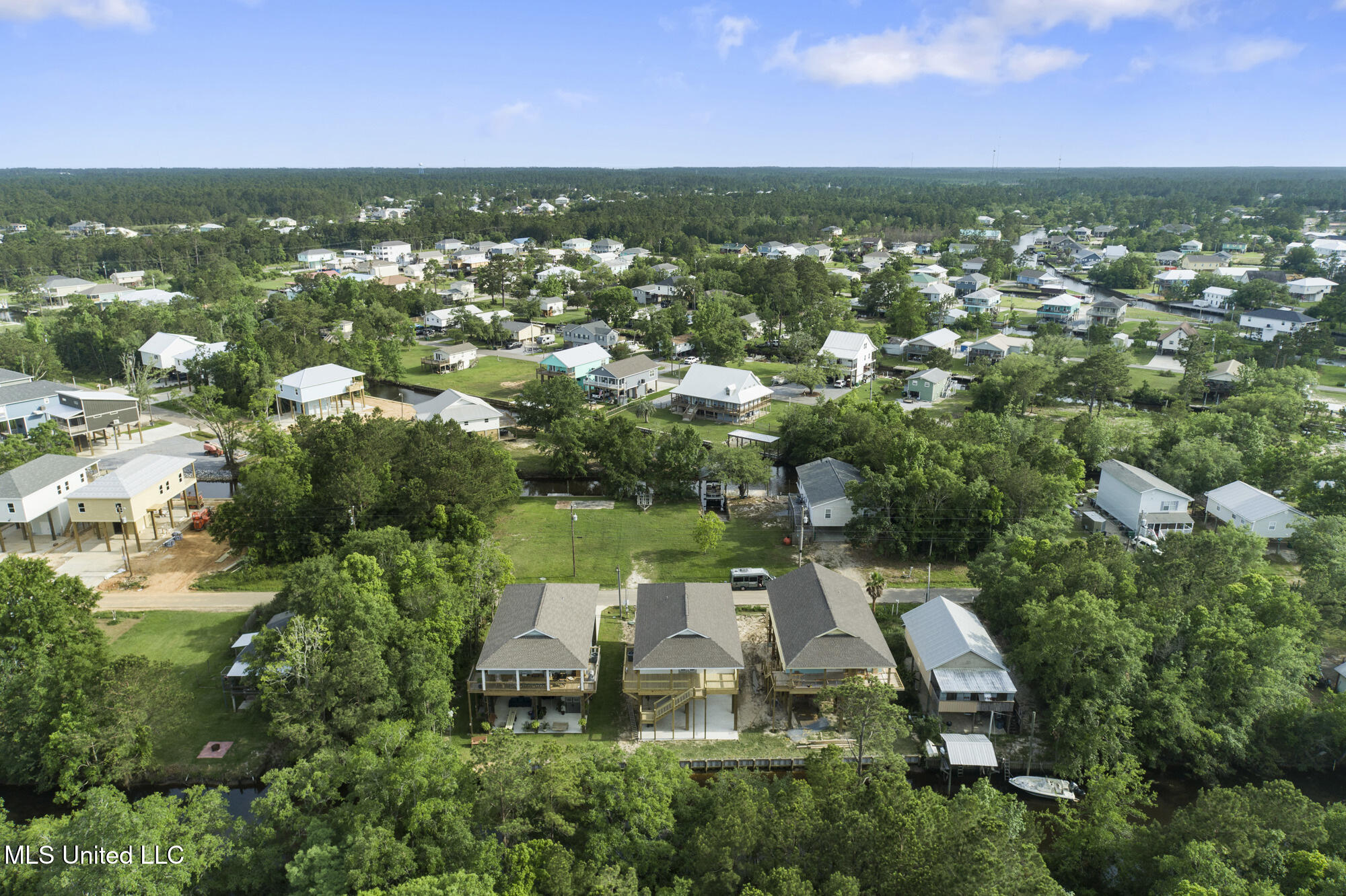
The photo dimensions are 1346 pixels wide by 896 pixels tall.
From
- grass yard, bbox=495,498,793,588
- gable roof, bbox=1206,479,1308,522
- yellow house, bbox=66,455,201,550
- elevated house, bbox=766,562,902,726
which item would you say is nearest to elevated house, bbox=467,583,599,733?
elevated house, bbox=766,562,902,726

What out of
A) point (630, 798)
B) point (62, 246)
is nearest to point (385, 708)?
point (630, 798)

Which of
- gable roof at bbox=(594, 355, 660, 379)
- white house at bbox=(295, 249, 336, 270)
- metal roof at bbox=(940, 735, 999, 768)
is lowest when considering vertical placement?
metal roof at bbox=(940, 735, 999, 768)

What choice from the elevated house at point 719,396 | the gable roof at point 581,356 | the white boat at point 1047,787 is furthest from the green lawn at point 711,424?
the white boat at point 1047,787

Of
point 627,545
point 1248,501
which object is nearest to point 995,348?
point 1248,501

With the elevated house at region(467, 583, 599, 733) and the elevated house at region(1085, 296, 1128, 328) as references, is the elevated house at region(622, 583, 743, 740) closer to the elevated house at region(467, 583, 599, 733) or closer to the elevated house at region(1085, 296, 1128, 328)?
the elevated house at region(467, 583, 599, 733)

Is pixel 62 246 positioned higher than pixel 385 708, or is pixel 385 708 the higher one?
pixel 62 246

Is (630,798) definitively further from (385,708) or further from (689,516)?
(689,516)

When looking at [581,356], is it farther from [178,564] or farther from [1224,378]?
[1224,378]

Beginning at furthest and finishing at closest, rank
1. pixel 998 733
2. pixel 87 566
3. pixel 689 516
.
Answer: pixel 689 516 → pixel 87 566 → pixel 998 733

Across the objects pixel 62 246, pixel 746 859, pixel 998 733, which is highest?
pixel 62 246
